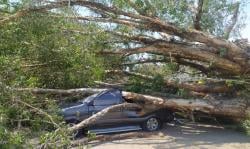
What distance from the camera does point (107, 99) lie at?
44.7 ft

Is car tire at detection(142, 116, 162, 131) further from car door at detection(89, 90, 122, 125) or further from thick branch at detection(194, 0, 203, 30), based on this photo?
thick branch at detection(194, 0, 203, 30)

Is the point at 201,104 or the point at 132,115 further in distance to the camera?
the point at 201,104

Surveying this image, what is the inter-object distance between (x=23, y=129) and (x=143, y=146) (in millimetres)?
4176

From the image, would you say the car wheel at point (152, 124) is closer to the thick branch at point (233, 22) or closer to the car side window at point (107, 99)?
the car side window at point (107, 99)

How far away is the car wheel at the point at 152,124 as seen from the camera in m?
14.3

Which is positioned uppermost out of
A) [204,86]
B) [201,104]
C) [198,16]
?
[198,16]

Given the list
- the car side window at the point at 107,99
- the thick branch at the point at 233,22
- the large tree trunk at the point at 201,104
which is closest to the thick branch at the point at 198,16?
the thick branch at the point at 233,22

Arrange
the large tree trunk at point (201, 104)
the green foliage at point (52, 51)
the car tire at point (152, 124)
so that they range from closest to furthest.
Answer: the green foliage at point (52, 51) < the large tree trunk at point (201, 104) < the car tire at point (152, 124)

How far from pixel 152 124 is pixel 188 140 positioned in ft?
5.48

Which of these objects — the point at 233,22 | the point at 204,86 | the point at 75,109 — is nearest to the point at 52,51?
the point at 75,109

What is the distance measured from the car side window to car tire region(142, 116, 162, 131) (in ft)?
4.10

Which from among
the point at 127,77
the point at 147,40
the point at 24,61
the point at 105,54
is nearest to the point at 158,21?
the point at 147,40

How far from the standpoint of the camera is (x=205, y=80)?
15.2 metres

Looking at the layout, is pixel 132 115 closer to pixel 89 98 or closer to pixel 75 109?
pixel 89 98
